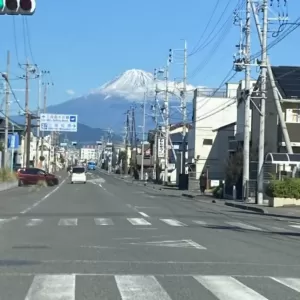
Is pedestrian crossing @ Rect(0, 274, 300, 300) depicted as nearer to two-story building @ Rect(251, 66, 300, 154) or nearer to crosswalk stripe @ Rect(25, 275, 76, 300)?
crosswalk stripe @ Rect(25, 275, 76, 300)

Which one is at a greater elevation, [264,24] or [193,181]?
[264,24]

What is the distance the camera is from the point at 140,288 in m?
10.1

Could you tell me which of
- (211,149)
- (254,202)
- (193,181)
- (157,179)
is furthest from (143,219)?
(157,179)

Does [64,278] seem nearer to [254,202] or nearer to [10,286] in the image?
[10,286]

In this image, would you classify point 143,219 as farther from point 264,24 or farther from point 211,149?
point 211,149

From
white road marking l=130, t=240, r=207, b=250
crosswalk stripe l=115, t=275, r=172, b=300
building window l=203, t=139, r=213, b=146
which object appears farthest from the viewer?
building window l=203, t=139, r=213, b=146

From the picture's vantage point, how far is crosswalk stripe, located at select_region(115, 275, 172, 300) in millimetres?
9462

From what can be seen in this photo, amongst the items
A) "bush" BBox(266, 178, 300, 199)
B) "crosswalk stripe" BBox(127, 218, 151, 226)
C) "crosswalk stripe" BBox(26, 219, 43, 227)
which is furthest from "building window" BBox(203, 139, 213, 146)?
"crosswalk stripe" BBox(26, 219, 43, 227)

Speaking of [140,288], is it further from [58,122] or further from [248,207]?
[58,122]

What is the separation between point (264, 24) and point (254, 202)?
34.0 feet

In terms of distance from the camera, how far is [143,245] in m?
16.3

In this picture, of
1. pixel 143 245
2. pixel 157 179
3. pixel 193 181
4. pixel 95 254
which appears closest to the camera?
pixel 95 254

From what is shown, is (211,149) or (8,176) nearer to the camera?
(8,176)

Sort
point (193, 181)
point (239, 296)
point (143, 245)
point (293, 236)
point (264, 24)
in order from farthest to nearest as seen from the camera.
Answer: point (193, 181) < point (264, 24) < point (293, 236) < point (143, 245) < point (239, 296)
